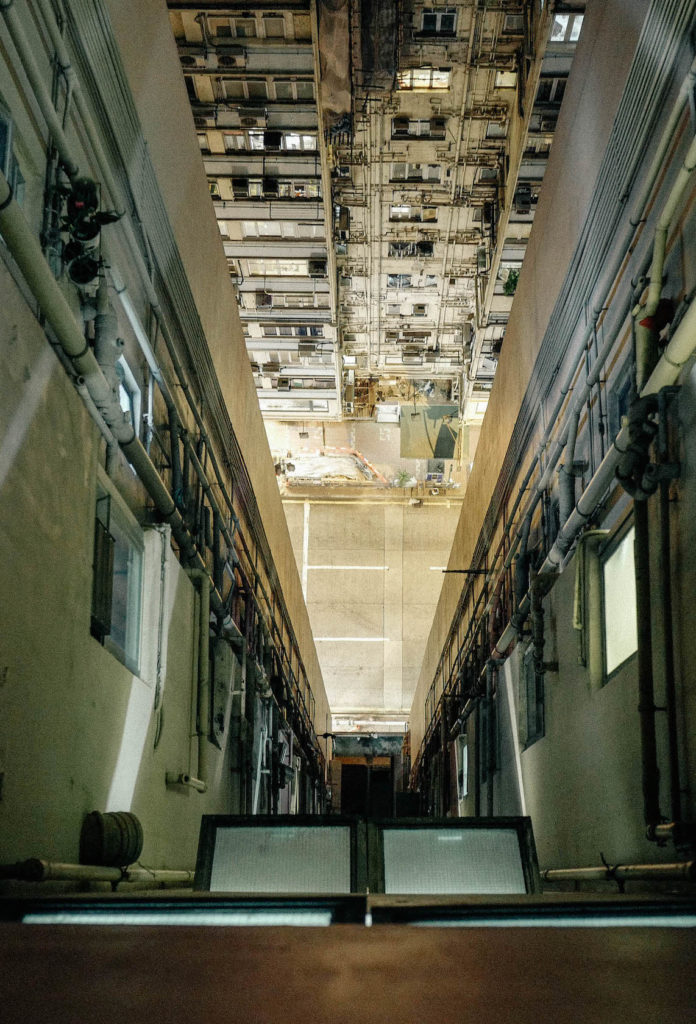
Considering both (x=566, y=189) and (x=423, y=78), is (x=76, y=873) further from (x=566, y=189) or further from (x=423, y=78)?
(x=423, y=78)

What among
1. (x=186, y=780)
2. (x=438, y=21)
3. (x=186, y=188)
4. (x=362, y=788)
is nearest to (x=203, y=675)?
(x=186, y=780)

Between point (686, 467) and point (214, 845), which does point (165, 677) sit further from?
point (686, 467)

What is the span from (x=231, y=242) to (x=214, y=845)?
1617 cm

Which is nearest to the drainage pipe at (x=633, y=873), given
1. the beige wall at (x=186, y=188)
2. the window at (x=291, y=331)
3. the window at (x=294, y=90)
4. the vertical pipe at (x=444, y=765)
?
the beige wall at (x=186, y=188)

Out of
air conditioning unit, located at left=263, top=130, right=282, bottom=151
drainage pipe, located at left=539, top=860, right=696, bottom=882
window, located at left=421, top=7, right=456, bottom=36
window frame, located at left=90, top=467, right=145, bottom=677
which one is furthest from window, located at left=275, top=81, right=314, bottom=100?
drainage pipe, located at left=539, top=860, right=696, bottom=882

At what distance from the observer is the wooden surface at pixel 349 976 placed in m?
1.73

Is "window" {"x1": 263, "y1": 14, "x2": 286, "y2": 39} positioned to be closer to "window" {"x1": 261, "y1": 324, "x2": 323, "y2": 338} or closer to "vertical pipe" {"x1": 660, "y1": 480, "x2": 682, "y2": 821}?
"window" {"x1": 261, "y1": 324, "x2": 323, "y2": 338}

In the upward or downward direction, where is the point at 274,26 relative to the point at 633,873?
upward

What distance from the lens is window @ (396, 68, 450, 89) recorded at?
1631cm

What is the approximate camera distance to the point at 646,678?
478 cm

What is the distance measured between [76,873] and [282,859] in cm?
119

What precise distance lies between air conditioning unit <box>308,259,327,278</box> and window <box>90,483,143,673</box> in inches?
577

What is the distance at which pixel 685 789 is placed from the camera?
14.5 ft

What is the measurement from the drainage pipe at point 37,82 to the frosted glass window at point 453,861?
401 centimetres
